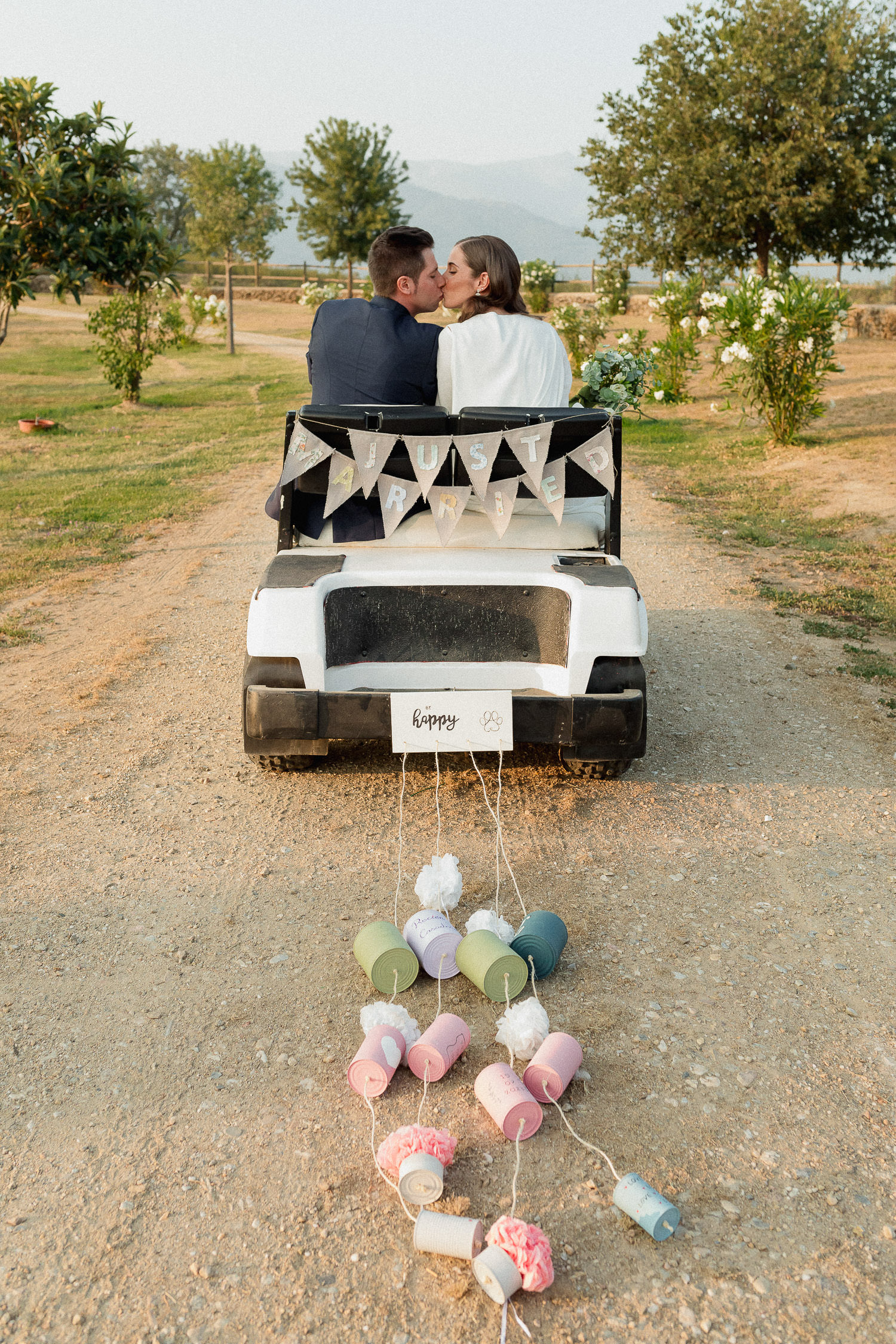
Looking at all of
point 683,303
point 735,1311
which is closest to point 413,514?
point 735,1311

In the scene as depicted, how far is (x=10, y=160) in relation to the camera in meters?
9.37

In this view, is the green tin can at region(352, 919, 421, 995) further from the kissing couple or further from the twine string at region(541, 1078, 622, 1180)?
the kissing couple

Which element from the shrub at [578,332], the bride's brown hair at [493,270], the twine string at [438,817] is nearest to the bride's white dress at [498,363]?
the bride's brown hair at [493,270]

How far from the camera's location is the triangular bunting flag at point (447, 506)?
3982mm

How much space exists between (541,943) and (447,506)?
1.80 meters

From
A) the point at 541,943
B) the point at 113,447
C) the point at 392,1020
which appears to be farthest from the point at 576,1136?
the point at 113,447

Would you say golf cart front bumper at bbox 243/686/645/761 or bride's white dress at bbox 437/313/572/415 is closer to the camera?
golf cart front bumper at bbox 243/686/645/761

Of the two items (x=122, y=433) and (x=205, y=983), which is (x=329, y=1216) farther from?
(x=122, y=433)

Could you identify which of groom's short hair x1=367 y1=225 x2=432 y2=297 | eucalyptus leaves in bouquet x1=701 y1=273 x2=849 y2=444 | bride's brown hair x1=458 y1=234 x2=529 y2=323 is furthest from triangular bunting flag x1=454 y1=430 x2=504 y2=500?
eucalyptus leaves in bouquet x1=701 y1=273 x2=849 y2=444

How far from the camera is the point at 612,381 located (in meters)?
5.53

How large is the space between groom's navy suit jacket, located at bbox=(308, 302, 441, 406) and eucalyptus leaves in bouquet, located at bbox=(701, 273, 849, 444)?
8.46m

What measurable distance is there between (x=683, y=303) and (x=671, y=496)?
8.00m

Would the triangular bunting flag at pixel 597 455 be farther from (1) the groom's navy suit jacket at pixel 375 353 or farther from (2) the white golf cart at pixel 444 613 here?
(1) the groom's navy suit jacket at pixel 375 353

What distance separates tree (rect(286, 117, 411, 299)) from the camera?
41.8 metres
